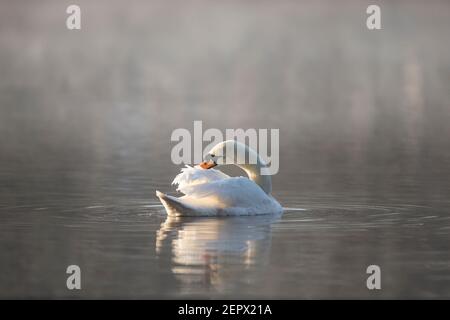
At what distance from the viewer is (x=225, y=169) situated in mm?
23641

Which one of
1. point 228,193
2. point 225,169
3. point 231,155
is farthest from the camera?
Answer: point 225,169

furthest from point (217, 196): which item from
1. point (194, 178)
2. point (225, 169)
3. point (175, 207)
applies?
point (225, 169)

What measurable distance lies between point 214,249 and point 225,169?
9116mm

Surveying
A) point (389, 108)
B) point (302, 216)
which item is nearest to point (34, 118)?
point (389, 108)

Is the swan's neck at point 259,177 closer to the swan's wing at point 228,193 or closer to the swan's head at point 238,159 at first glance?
the swan's head at point 238,159

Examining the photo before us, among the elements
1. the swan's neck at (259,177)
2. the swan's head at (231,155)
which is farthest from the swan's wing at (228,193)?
the swan's head at (231,155)

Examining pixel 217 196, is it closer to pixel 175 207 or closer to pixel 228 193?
pixel 228 193

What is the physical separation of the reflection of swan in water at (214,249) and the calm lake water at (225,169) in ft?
0.11

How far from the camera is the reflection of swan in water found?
42.5ft

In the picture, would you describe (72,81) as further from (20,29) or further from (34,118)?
(20,29)

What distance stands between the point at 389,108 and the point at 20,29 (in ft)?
92.5

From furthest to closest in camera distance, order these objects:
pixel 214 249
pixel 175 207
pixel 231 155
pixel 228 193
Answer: pixel 231 155, pixel 228 193, pixel 175 207, pixel 214 249

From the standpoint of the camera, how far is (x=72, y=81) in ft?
144

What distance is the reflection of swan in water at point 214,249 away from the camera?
42.5ft
